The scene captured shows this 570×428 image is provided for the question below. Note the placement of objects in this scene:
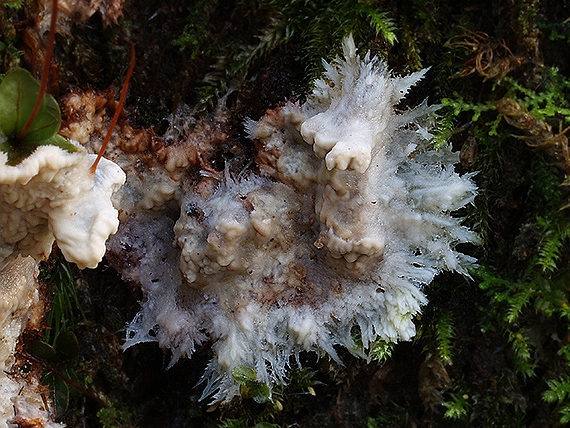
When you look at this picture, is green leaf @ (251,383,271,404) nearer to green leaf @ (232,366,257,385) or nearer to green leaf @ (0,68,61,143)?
green leaf @ (232,366,257,385)

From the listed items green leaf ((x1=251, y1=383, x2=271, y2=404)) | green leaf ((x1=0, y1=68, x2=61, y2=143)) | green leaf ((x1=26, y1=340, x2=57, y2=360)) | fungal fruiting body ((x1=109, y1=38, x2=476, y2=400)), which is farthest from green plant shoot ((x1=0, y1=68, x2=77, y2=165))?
green leaf ((x1=251, y1=383, x2=271, y2=404))

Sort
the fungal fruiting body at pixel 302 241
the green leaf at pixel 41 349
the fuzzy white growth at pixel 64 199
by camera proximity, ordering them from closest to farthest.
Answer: the fuzzy white growth at pixel 64 199 < the fungal fruiting body at pixel 302 241 < the green leaf at pixel 41 349

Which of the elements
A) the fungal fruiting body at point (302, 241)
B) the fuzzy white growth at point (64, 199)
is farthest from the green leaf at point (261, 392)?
the fuzzy white growth at point (64, 199)

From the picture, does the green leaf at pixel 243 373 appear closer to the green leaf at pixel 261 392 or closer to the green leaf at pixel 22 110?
the green leaf at pixel 261 392

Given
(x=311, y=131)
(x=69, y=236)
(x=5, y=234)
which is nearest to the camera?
(x=69, y=236)

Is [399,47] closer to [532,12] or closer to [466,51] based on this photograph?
[466,51]

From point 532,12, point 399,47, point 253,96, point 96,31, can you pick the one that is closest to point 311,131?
point 253,96

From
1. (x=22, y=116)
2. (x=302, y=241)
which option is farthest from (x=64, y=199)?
(x=302, y=241)
